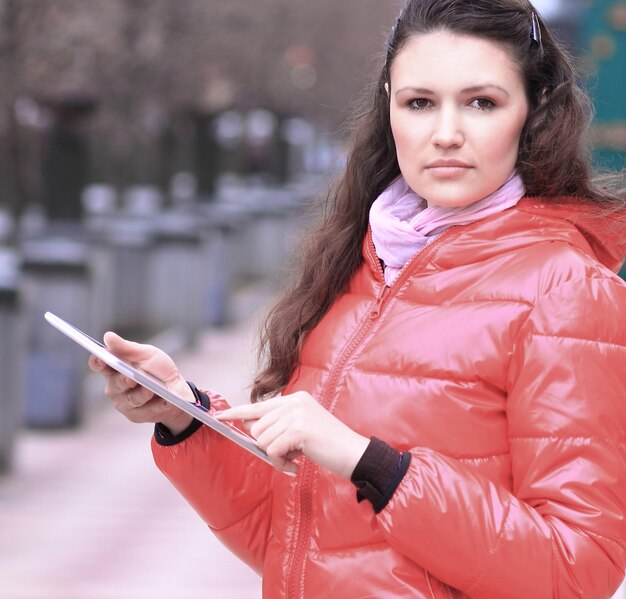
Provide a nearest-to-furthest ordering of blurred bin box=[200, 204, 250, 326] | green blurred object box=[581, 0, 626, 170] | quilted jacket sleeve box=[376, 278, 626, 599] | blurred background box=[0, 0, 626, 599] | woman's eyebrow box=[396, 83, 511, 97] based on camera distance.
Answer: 1. quilted jacket sleeve box=[376, 278, 626, 599]
2. woman's eyebrow box=[396, 83, 511, 97]
3. blurred background box=[0, 0, 626, 599]
4. green blurred object box=[581, 0, 626, 170]
5. blurred bin box=[200, 204, 250, 326]

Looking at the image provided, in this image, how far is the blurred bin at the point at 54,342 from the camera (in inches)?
368

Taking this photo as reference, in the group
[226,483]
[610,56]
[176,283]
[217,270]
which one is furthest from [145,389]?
[217,270]

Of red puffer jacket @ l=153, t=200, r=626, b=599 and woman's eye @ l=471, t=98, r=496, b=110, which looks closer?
red puffer jacket @ l=153, t=200, r=626, b=599

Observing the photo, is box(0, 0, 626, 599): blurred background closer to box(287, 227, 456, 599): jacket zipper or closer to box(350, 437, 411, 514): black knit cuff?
box(287, 227, 456, 599): jacket zipper

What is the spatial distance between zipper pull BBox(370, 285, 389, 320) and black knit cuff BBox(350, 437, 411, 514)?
10.7 inches

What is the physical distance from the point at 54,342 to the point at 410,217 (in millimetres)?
7437

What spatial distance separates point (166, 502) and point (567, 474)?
5983 millimetres

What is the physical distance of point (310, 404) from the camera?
76.5 inches

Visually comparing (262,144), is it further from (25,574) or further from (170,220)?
(25,574)

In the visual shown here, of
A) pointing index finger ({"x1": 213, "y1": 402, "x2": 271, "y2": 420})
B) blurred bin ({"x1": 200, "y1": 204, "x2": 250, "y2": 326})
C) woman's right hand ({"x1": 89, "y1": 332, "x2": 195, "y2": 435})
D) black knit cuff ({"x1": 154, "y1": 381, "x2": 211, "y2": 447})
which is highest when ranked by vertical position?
pointing index finger ({"x1": 213, "y1": 402, "x2": 271, "y2": 420})

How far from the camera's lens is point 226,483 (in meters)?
2.33

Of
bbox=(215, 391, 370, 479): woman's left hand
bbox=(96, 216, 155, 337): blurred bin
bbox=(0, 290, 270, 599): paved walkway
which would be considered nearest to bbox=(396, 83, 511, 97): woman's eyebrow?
bbox=(215, 391, 370, 479): woman's left hand

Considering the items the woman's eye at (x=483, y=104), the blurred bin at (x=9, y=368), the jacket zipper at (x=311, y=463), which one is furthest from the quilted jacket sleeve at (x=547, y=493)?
the blurred bin at (x=9, y=368)

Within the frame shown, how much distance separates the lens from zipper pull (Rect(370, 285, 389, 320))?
2145 millimetres
